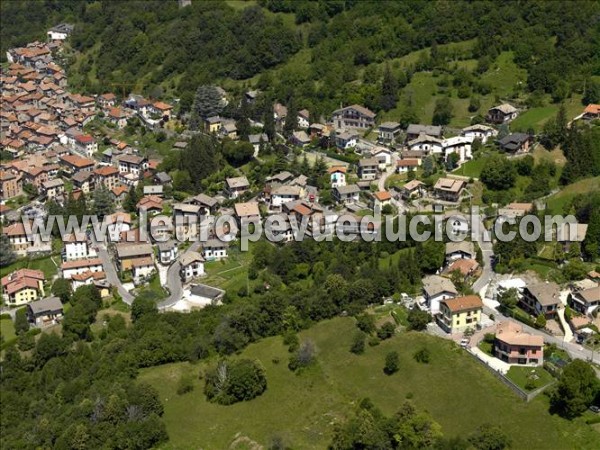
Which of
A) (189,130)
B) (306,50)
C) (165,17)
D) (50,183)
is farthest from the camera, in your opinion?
(165,17)

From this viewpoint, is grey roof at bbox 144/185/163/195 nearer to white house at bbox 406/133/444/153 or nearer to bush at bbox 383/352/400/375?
white house at bbox 406/133/444/153

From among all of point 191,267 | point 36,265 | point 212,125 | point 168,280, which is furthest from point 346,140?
point 36,265

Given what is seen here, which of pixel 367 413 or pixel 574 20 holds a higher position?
pixel 574 20

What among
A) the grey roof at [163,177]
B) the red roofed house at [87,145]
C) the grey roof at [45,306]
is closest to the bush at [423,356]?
the grey roof at [45,306]

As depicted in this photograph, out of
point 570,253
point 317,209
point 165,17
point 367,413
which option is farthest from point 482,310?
point 165,17

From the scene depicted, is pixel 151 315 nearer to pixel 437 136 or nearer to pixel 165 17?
pixel 437 136

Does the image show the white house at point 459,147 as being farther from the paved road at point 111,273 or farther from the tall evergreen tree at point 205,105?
the paved road at point 111,273

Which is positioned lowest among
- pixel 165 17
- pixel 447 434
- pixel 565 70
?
pixel 447 434
